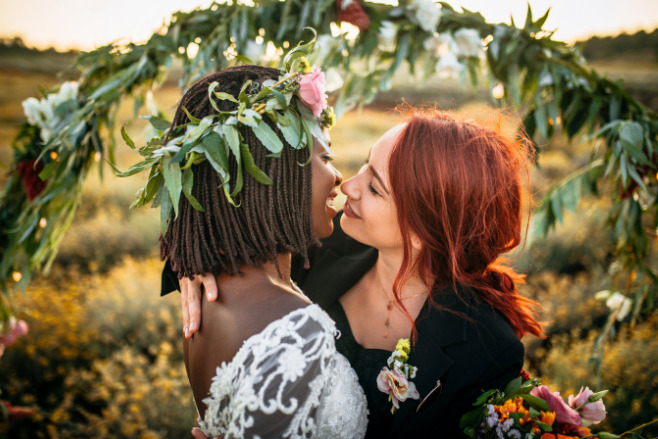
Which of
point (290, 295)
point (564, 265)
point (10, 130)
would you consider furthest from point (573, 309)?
point (10, 130)

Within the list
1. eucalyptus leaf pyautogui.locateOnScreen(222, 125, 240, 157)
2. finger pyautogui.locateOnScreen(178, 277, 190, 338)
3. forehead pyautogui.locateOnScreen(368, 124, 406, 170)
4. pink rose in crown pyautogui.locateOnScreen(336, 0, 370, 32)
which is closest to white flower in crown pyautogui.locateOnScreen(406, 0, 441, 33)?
pink rose in crown pyautogui.locateOnScreen(336, 0, 370, 32)

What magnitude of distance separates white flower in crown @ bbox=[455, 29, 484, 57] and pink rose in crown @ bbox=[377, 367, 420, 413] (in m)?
1.86

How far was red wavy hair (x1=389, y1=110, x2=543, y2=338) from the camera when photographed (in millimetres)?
1939

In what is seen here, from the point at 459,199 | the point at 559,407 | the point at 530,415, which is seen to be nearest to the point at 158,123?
the point at 459,199

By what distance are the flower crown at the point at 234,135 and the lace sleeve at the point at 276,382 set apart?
483 mm

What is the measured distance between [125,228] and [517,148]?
602 centimetres

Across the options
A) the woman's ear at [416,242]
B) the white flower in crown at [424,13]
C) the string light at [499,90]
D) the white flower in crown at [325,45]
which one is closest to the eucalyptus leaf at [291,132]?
the woman's ear at [416,242]

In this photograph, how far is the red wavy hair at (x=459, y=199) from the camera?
6.36 feet

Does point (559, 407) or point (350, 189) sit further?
point (350, 189)

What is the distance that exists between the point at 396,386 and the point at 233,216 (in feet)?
3.37

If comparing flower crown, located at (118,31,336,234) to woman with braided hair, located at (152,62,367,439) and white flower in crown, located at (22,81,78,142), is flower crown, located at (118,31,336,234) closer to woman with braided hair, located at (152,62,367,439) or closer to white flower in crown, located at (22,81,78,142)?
woman with braided hair, located at (152,62,367,439)

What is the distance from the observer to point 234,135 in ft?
4.79

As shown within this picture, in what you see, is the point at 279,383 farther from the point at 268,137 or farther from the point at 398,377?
the point at 268,137

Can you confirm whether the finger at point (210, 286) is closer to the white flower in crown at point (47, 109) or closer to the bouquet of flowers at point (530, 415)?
the bouquet of flowers at point (530, 415)
